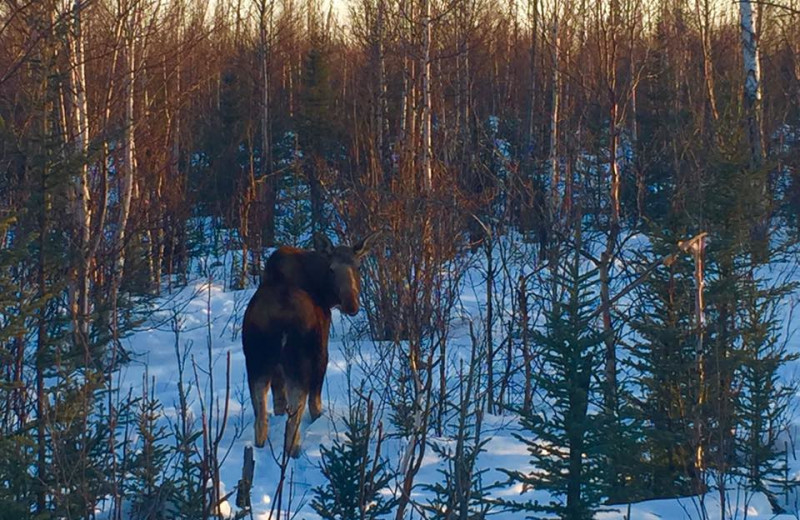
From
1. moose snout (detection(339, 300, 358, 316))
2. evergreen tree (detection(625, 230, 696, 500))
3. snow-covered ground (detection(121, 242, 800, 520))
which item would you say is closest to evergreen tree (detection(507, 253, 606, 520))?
snow-covered ground (detection(121, 242, 800, 520))

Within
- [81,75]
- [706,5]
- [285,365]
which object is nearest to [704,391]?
[285,365]

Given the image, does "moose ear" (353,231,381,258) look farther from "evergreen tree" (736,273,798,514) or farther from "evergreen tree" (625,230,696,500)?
"evergreen tree" (736,273,798,514)

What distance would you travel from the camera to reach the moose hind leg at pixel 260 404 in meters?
7.51

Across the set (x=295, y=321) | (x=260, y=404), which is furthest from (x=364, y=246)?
(x=260, y=404)

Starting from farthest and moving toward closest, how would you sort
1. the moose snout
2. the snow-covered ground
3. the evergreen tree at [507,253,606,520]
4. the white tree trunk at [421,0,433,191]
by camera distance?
the white tree trunk at [421,0,433,191] → the moose snout → the snow-covered ground → the evergreen tree at [507,253,606,520]

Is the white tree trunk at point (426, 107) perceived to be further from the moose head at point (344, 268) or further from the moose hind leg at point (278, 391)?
the moose hind leg at point (278, 391)

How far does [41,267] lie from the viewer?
17.2ft

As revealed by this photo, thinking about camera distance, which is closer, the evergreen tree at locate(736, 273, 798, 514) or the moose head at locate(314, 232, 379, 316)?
the evergreen tree at locate(736, 273, 798, 514)

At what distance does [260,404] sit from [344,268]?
1.25 metres

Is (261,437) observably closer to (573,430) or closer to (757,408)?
(573,430)

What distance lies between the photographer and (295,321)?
7.52 meters

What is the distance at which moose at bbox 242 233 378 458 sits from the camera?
750cm

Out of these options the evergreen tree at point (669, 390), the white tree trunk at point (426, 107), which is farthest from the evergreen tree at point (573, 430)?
the white tree trunk at point (426, 107)

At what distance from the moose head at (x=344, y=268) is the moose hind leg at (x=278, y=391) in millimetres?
708
